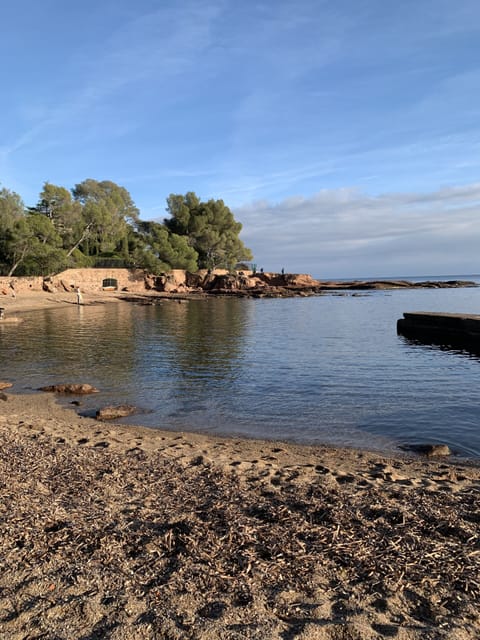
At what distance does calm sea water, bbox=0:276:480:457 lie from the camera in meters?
9.98

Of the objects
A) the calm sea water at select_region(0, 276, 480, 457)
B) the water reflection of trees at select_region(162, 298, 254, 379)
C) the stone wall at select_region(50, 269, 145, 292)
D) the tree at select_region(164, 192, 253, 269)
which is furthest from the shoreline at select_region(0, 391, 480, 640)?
the tree at select_region(164, 192, 253, 269)

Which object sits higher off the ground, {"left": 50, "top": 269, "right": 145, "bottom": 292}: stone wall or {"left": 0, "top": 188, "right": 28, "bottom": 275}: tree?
{"left": 0, "top": 188, "right": 28, "bottom": 275}: tree

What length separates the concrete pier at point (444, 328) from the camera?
23359 mm

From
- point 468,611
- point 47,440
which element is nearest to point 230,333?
point 47,440

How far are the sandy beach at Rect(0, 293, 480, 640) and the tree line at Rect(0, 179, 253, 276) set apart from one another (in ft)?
186

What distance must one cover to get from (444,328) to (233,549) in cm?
2517

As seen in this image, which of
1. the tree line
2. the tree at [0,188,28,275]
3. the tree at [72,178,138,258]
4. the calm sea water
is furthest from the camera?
the tree at [72,178,138,258]

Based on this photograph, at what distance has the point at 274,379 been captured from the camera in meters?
15.0

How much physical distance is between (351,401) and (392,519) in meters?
7.40

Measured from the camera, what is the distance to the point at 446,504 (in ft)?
17.1

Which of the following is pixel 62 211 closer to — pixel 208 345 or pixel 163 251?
pixel 163 251

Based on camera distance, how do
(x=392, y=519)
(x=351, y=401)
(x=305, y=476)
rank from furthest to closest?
1. (x=351, y=401)
2. (x=305, y=476)
3. (x=392, y=519)

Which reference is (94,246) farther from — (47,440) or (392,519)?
(392,519)

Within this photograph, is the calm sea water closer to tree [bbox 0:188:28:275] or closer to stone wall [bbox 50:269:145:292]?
tree [bbox 0:188:28:275]
